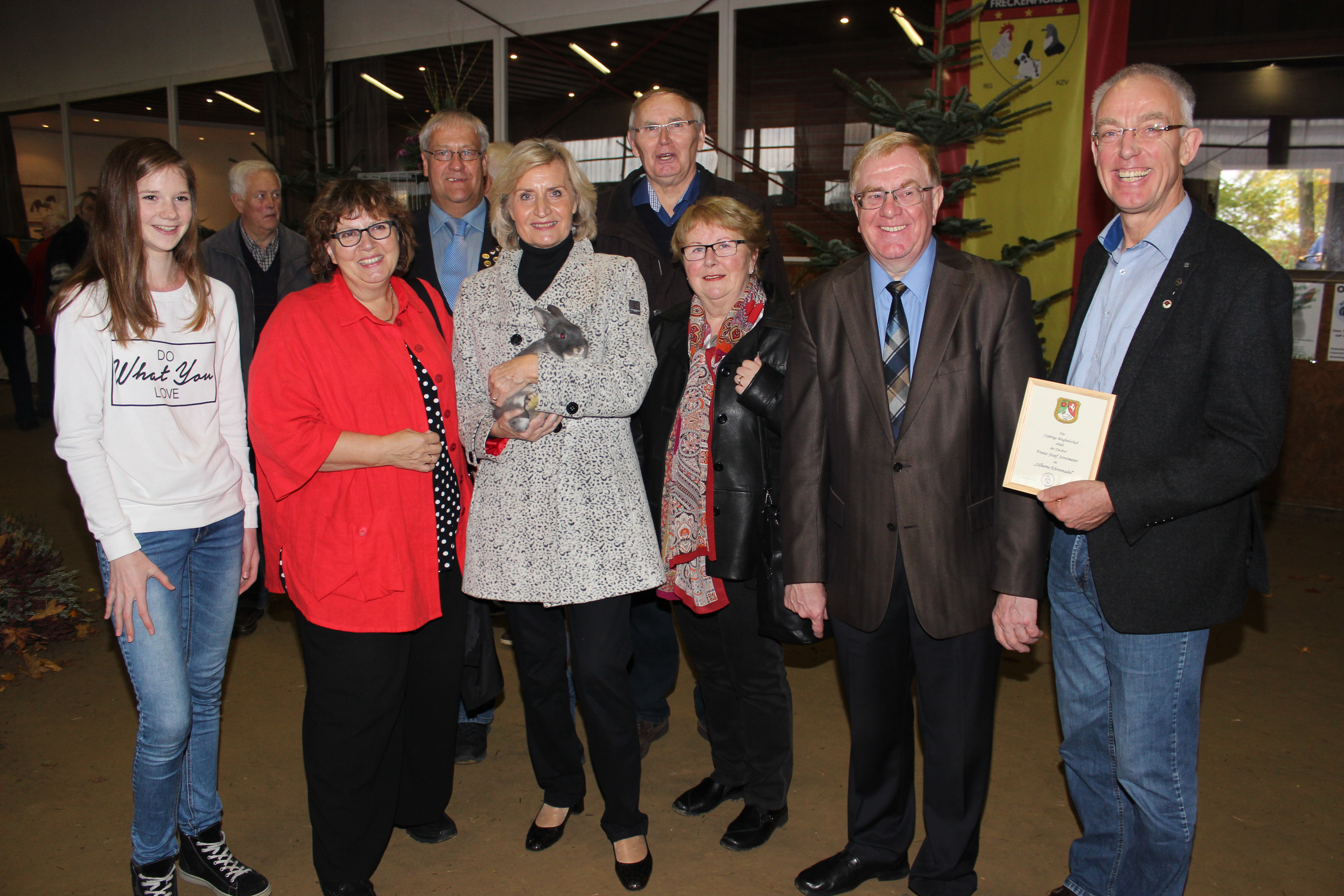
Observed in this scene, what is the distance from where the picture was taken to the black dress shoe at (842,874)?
2771 mm

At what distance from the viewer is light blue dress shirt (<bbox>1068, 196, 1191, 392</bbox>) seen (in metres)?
2.22

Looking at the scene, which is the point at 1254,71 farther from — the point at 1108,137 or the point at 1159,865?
the point at 1159,865

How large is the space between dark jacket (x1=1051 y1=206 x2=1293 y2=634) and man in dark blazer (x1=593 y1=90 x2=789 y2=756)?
1.37 m

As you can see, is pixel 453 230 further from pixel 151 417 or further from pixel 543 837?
pixel 543 837

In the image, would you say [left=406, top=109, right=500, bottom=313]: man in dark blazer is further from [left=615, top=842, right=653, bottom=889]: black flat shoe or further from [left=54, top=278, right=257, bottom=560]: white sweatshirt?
[left=615, top=842, right=653, bottom=889]: black flat shoe

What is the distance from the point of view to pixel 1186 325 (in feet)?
7.00

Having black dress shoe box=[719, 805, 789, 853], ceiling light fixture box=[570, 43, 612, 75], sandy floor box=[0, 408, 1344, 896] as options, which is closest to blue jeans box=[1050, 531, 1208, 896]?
sandy floor box=[0, 408, 1344, 896]

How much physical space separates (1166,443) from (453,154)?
9.22 ft

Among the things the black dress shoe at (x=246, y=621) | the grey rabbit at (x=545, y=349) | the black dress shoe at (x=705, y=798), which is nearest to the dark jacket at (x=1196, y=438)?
the grey rabbit at (x=545, y=349)

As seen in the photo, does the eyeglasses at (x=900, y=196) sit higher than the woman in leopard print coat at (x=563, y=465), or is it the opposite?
the eyeglasses at (x=900, y=196)

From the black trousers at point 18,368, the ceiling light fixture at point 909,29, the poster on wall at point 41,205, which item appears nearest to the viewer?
the ceiling light fixture at point 909,29

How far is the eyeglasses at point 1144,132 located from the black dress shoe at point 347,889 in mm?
2879

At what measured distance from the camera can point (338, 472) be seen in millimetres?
2521

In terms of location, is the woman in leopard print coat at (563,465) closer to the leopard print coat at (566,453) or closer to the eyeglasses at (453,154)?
the leopard print coat at (566,453)
